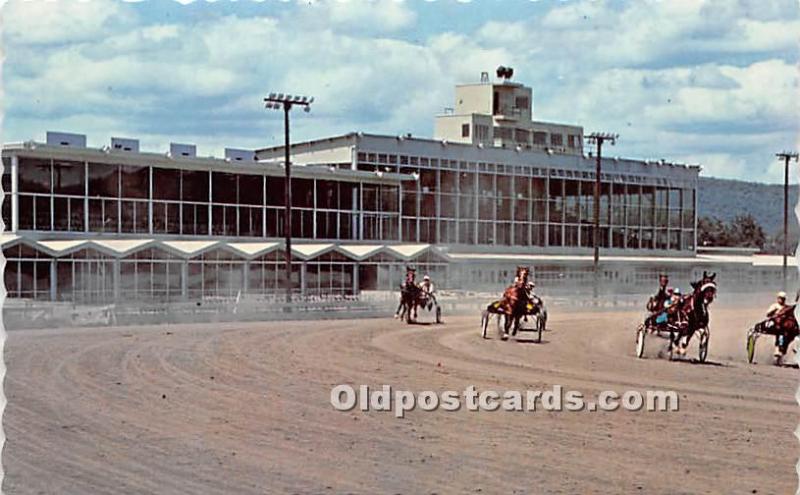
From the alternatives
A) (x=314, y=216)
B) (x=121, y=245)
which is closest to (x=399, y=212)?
(x=314, y=216)

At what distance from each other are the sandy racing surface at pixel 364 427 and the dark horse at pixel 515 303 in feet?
9.38

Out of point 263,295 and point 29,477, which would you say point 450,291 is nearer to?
point 263,295

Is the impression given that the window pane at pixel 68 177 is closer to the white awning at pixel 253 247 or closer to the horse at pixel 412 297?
the white awning at pixel 253 247

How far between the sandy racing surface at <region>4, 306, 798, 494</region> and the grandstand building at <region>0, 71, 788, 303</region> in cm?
1837

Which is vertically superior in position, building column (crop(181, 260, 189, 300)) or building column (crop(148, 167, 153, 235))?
building column (crop(148, 167, 153, 235))

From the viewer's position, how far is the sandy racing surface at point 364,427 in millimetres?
10422

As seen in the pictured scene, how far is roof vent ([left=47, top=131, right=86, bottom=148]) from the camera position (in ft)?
141

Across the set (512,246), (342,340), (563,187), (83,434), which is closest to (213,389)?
(83,434)

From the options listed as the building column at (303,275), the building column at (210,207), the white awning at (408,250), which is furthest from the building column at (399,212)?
the building column at (210,207)

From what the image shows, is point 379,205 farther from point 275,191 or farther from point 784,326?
point 784,326

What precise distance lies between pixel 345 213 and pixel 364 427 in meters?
40.4

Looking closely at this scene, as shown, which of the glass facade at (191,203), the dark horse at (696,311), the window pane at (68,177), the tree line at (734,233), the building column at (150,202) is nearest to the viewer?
the dark horse at (696,311)

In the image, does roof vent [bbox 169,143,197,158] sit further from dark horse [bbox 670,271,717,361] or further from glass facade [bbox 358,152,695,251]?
dark horse [bbox 670,271,717,361]

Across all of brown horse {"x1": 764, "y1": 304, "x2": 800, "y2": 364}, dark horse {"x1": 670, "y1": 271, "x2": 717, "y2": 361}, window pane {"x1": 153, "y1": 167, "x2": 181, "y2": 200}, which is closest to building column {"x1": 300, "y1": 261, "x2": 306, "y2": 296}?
window pane {"x1": 153, "y1": 167, "x2": 181, "y2": 200}
